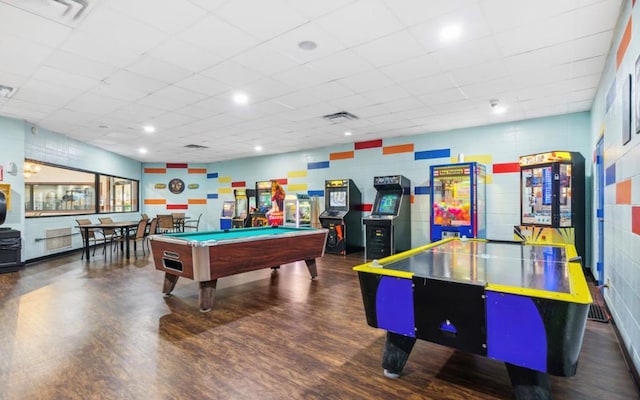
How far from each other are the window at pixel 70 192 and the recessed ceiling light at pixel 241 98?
4.77 metres

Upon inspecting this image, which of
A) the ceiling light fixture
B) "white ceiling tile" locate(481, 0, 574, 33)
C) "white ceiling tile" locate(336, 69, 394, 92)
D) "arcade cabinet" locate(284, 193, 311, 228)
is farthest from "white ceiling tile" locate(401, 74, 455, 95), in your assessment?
"arcade cabinet" locate(284, 193, 311, 228)

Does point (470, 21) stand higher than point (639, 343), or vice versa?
point (470, 21)

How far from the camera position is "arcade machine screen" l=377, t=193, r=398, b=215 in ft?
22.8

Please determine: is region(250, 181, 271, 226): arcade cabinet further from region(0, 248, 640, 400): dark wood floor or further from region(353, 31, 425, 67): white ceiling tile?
region(353, 31, 425, 67): white ceiling tile

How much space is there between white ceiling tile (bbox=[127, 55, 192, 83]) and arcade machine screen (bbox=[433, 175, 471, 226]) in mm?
4512

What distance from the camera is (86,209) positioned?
Result: 339 inches

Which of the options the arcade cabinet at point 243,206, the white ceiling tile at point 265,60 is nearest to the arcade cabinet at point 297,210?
the arcade cabinet at point 243,206

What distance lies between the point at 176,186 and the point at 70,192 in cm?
347

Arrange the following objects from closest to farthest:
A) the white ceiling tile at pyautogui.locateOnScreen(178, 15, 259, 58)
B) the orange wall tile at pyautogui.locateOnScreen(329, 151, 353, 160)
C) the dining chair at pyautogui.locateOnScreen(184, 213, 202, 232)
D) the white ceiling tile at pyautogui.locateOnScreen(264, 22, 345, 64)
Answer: the white ceiling tile at pyautogui.locateOnScreen(178, 15, 259, 58) < the white ceiling tile at pyautogui.locateOnScreen(264, 22, 345, 64) < the orange wall tile at pyautogui.locateOnScreen(329, 151, 353, 160) < the dining chair at pyautogui.locateOnScreen(184, 213, 202, 232)

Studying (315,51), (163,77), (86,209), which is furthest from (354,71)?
(86,209)

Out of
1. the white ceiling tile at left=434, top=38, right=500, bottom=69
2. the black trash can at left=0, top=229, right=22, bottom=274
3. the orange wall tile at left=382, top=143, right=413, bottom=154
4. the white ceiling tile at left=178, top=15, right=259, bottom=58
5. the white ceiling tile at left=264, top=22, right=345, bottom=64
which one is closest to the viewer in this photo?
the white ceiling tile at left=178, top=15, right=259, bottom=58

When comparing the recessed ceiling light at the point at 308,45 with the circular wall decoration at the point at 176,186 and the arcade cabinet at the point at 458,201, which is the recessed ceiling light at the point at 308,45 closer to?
the arcade cabinet at the point at 458,201

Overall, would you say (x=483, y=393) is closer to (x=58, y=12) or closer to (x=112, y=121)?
(x=58, y=12)

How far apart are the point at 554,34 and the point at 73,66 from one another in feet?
16.3
